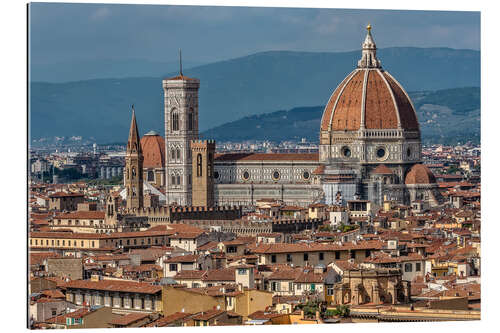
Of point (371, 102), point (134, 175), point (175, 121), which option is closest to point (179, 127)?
point (175, 121)

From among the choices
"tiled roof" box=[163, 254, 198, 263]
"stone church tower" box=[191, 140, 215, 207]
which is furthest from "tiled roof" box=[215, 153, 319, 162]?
"tiled roof" box=[163, 254, 198, 263]

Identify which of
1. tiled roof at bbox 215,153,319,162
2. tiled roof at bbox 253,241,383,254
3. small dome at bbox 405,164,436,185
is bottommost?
tiled roof at bbox 253,241,383,254

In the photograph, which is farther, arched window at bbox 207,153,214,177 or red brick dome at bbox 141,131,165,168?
red brick dome at bbox 141,131,165,168

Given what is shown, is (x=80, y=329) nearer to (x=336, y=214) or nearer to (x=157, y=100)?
(x=336, y=214)

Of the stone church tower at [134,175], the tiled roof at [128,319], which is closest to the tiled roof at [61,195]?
the stone church tower at [134,175]

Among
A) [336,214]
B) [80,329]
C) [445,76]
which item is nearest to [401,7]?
[80,329]

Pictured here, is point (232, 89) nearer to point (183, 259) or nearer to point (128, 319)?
point (183, 259)

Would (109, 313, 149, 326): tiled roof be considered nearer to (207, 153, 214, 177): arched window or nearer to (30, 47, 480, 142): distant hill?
(30, 47, 480, 142): distant hill
